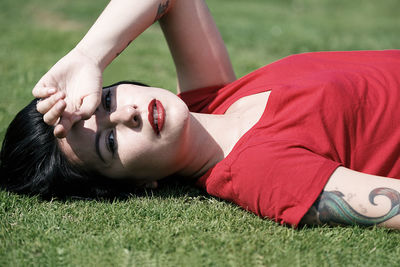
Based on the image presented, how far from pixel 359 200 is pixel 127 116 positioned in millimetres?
1641

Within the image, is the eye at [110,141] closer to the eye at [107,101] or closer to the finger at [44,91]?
the eye at [107,101]

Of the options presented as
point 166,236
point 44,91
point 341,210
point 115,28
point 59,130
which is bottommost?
point 341,210

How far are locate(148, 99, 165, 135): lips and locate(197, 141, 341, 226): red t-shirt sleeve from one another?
54 cm

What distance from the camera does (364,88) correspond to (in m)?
3.38

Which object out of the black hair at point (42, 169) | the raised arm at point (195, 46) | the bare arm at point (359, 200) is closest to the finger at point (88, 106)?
the black hair at point (42, 169)

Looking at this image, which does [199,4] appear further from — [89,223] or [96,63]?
[89,223]

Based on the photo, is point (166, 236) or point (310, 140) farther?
point (310, 140)

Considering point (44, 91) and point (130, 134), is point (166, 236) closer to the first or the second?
point (130, 134)

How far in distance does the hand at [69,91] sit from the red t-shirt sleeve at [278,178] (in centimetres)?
105

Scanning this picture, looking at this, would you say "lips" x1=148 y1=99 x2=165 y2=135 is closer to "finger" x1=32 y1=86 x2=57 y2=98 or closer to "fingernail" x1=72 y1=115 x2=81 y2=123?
"fingernail" x1=72 y1=115 x2=81 y2=123

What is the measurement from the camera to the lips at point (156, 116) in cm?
334

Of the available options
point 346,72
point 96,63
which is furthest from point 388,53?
point 96,63

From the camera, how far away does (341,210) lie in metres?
2.96

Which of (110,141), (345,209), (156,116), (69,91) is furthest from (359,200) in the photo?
(69,91)
